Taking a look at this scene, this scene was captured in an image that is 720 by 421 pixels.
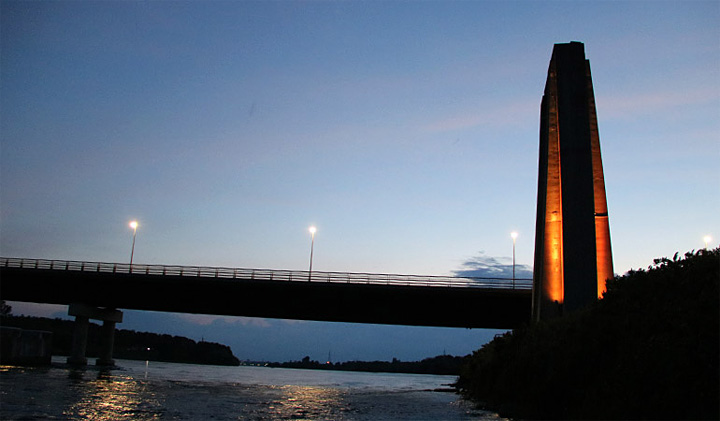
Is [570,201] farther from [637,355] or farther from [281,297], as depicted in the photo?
[281,297]

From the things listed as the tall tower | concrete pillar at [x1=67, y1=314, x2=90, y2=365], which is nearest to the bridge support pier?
concrete pillar at [x1=67, y1=314, x2=90, y2=365]

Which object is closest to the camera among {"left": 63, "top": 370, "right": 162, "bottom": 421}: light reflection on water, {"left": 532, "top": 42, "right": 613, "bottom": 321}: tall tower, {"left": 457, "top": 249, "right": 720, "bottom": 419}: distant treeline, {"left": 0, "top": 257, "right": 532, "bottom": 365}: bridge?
{"left": 457, "top": 249, "right": 720, "bottom": 419}: distant treeline

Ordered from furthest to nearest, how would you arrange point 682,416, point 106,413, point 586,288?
point 586,288 → point 106,413 → point 682,416

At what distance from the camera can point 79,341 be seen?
68250 millimetres

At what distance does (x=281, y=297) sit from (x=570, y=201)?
3189 cm

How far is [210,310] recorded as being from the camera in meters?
60.0

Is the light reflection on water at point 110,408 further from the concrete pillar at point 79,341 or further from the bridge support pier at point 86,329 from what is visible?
the concrete pillar at point 79,341

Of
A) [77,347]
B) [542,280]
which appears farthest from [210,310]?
[542,280]

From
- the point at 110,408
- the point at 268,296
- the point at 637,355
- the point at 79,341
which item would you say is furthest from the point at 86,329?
the point at 637,355

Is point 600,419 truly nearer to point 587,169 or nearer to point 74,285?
point 587,169

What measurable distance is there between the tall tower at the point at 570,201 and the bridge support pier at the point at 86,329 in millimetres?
50735

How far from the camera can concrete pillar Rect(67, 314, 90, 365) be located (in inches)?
2598

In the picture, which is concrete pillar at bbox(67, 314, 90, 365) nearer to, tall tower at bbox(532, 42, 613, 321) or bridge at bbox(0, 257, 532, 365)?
bridge at bbox(0, 257, 532, 365)

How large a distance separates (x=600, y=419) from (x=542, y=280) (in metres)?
20.9
